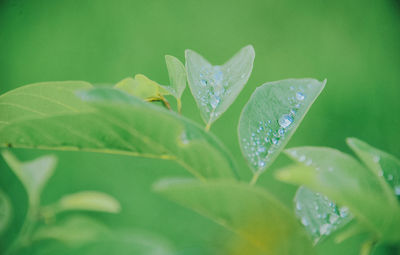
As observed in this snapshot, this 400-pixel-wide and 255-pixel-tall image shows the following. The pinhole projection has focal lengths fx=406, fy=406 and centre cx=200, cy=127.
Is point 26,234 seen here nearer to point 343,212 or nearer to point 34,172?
point 34,172

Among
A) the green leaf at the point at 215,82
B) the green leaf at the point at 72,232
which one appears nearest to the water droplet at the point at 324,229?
the green leaf at the point at 215,82

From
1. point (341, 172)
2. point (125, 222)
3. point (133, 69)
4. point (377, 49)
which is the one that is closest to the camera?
point (341, 172)

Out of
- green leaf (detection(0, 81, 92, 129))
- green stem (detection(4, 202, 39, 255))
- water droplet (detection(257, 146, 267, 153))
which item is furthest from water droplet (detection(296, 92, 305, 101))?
green stem (detection(4, 202, 39, 255))

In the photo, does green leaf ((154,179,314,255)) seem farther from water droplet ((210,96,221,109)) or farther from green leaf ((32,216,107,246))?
water droplet ((210,96,221,109))

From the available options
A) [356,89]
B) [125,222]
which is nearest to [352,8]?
[356,89]

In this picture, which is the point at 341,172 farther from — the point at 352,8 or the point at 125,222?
the point at 352,8

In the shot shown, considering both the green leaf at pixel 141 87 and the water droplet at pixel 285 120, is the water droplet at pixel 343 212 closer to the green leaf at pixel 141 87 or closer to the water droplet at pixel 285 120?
the water droplet at pixel 285 120

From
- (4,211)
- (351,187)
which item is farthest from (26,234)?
(351,187)

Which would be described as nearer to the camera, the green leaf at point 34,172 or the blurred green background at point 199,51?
the green leaf at point 34,172
